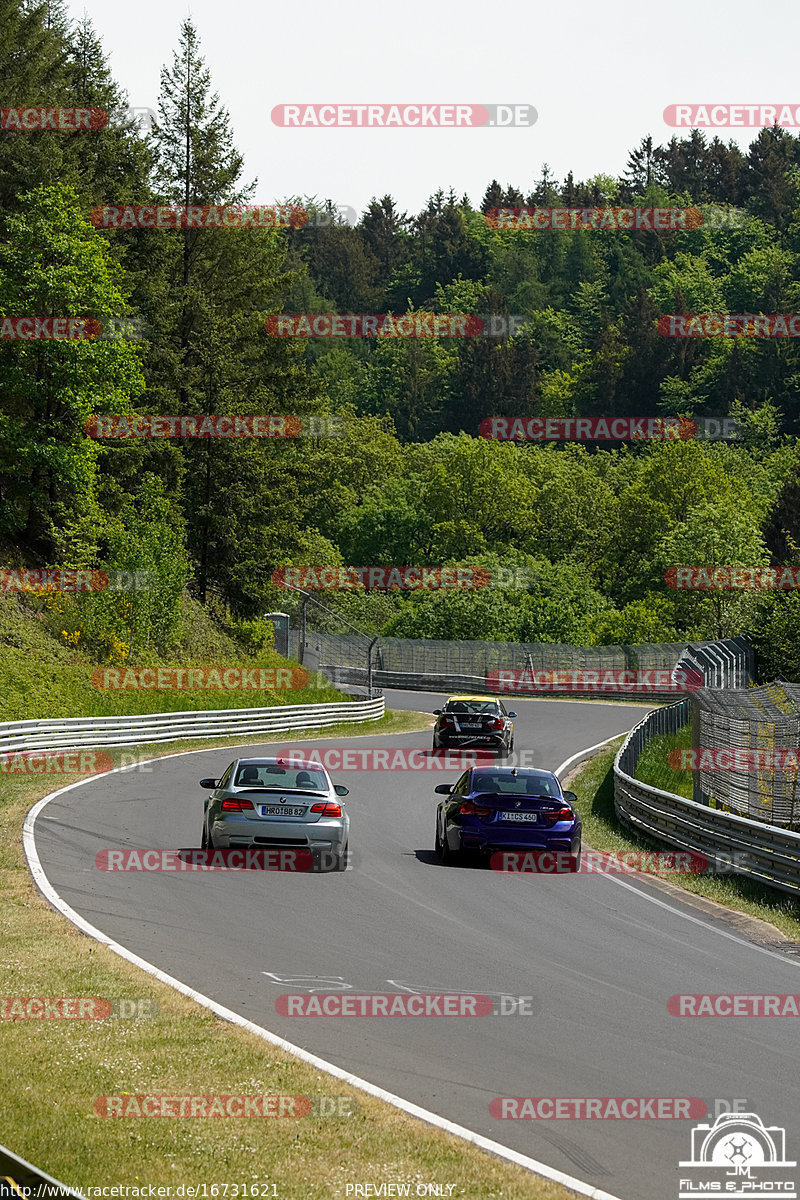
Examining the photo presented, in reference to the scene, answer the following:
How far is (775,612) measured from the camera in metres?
67.8

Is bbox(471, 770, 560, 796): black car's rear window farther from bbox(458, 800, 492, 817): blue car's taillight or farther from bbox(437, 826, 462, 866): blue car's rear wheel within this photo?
bbox(437, 826, 462, 866): blue car's rear wheel

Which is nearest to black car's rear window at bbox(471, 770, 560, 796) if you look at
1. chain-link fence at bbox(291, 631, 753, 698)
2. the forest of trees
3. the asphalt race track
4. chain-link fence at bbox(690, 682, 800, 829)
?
the asphalt race track

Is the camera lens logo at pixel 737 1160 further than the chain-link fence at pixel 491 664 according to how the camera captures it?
No

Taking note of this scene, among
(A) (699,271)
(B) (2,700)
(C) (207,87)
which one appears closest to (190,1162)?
(B) (2,700)

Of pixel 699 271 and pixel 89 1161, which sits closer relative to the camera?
pixel 89 1161

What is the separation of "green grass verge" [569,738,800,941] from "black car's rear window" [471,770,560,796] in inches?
72.9

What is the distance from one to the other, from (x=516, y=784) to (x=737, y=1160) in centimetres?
1186

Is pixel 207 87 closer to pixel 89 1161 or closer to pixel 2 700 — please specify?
pixel 2 700

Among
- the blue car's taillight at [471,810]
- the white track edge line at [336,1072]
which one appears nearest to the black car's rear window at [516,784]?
the blue car's taillight at [471,810]

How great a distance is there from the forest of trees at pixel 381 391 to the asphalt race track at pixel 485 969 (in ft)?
93.0

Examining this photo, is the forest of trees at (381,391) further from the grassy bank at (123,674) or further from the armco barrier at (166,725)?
the armco barrier at (166,725)

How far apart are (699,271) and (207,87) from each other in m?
126

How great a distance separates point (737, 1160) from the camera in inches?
271

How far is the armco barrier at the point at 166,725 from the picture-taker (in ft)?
Result: 104
